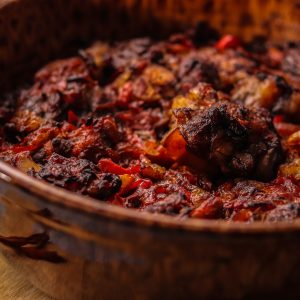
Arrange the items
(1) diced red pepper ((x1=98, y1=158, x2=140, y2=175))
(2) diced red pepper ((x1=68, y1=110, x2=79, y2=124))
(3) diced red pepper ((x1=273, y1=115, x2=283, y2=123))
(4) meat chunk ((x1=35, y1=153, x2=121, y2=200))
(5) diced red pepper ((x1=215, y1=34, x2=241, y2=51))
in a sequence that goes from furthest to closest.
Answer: (5) diced red pepper ((x1=215, y1=34, x2=241, y2=51)) < (3) diced red pepper ((x1=273, y1=115, x2=283, y2=123)) < (2) diced red pepper ((x1=68, y1=110, x2=79, y2=124)) < (1) diced red pepper ((x1=98, y1=158, x2=140, y2=175)) < (4) meat chunk ((x1=35, y1=153, x2=121, y2=200))

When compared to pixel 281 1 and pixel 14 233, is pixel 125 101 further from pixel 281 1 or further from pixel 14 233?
pixel 281 1

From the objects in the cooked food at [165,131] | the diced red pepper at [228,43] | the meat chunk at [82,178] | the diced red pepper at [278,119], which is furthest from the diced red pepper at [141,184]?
the diced red pepper at [228,43]

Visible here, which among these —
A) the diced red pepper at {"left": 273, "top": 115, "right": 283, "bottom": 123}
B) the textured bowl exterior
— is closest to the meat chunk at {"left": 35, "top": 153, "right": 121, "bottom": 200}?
the textured bowl exterior

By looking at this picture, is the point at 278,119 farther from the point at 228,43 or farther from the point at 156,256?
the point at 156,256

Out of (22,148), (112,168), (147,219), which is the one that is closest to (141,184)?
(112,168)

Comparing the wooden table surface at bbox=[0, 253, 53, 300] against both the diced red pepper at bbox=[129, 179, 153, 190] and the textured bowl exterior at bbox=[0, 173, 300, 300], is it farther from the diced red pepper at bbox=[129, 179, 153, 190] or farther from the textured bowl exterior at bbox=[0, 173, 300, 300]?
the diced red pepper at bbox=[129, 179, 153, 190]

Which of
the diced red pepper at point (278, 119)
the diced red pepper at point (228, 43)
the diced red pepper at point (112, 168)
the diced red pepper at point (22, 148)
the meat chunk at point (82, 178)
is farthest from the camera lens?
the diced red pepper at point (228, 43)

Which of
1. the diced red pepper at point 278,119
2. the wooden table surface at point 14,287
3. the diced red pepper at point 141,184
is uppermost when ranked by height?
the diced red pepper at point 141,184

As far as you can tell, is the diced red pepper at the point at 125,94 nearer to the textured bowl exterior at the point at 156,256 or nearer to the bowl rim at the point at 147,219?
the textured bowl exterior at the point at 156,256
